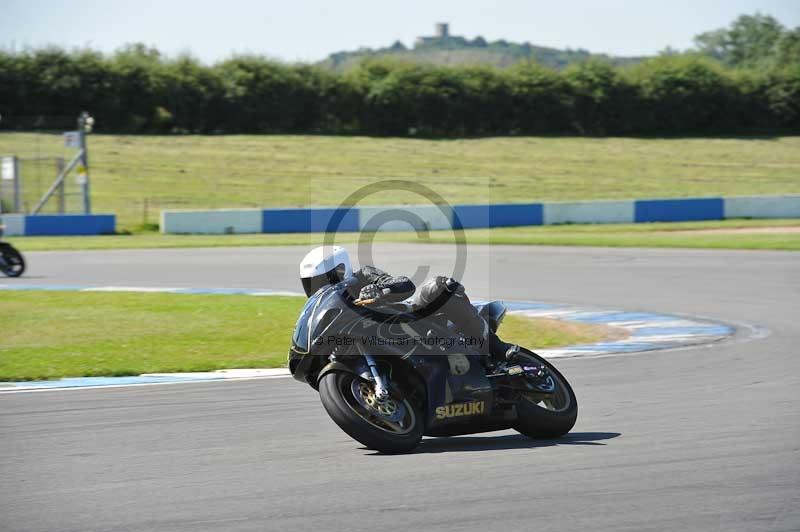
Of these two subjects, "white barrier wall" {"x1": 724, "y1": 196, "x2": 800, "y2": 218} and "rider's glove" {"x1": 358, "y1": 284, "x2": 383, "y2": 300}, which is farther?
"white barrier wall" {"x1": 724, "y1": 196, "x2": 800, "y2": 218}

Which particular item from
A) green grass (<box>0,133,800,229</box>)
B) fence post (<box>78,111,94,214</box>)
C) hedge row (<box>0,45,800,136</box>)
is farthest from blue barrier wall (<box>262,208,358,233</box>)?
hedge row (<box>0,45,800,136</box>)

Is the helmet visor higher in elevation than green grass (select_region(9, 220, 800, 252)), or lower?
higher

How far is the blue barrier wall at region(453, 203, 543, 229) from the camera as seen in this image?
107ft

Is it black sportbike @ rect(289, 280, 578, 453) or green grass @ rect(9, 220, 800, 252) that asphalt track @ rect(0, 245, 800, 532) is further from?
green grass @ rect(9, 220, 800, 252)

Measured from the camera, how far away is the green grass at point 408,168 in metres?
38.4

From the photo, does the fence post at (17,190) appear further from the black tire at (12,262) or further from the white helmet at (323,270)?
the white helmet at (323,270)

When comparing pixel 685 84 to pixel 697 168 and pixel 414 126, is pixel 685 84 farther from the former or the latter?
pixel 414 126

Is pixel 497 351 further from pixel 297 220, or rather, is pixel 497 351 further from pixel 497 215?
pixel 497 215

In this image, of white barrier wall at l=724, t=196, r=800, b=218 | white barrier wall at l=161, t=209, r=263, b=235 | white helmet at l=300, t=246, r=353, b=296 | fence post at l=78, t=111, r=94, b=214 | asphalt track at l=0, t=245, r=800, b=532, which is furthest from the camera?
white barrier wall at l=724, t=196, r=800, b=218

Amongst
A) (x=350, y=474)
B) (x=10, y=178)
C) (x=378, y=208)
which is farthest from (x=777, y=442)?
(x=10, y=178)

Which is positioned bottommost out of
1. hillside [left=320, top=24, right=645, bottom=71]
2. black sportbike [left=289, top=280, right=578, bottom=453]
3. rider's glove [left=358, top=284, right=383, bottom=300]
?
black sportbike [left=289, top=280, right=578, bottom=453]

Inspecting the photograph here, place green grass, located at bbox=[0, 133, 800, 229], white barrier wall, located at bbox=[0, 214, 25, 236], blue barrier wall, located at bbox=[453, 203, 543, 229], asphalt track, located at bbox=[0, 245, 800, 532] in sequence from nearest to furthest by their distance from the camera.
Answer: asphalt track, located at bbox=[0, 245, 800, 532], white barrier wall, located at bbox=[0, 214, 25, 236], blue barrier wall, located at bbox=[453, 203, 543, 229], green grass, located at bbox=[0, 133, 800, 229]

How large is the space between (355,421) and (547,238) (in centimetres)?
2181

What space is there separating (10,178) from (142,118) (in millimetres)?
17275
